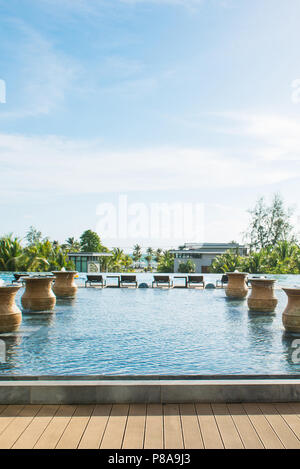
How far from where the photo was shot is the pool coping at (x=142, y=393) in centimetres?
400

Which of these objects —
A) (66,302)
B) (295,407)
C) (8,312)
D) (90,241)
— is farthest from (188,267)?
(295,407)

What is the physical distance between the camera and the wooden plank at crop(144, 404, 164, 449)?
3.20 metres

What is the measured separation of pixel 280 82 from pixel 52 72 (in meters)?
8.74

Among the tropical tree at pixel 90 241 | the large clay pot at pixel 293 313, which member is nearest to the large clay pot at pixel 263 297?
the large clay pot at pixel 293 313

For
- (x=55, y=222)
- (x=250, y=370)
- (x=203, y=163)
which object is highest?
(x=203, y=163)

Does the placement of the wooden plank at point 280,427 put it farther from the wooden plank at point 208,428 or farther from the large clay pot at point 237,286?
the large clay pot at point 237,286

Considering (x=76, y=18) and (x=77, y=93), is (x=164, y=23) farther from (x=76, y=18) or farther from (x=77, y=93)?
(x=77, y=93)

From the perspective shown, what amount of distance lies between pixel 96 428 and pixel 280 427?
5.23 feet

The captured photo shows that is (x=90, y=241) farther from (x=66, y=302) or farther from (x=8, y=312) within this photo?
(x=8, y=312)

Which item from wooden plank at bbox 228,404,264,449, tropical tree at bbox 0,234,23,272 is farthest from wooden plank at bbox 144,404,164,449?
tropical tree at bbox 0,234,23,272

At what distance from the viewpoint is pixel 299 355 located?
6.45m

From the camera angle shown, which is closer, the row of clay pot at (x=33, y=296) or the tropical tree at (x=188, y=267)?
the row of clay pot at (x=33, y=296)

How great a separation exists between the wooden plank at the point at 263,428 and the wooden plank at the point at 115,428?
115cm
